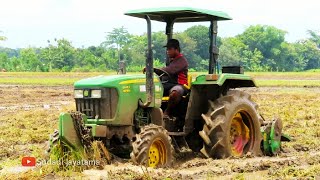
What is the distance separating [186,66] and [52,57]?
84.4m

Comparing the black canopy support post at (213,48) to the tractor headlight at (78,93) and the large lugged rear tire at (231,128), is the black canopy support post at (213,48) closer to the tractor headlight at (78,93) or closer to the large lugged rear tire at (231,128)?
the large lugged rear tire at (231,128)

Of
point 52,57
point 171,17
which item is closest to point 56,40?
point 52,57

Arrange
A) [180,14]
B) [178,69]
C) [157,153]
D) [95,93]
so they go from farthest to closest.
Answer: [180,14], [178,69], [95,93], [157,153]

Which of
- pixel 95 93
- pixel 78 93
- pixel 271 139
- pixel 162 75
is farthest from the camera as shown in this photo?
pixel 271 139

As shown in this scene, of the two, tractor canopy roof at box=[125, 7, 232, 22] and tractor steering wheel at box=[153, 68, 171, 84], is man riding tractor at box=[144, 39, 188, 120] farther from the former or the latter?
tractor canopy roof at box=[125, 7, 232, 22]

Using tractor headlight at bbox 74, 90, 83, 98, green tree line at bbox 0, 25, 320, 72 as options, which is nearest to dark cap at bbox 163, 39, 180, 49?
tractor headlight at bbox 74, 90, 83, 98

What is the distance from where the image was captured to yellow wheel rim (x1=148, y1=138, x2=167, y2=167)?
8547 mm

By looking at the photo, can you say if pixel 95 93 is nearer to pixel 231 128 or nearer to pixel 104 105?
pixel 104 105

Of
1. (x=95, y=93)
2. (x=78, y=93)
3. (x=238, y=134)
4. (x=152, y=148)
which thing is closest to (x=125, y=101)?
(x=95, y=93)

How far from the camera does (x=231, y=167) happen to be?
338 inches

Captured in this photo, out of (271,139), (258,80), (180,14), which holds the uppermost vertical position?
(180,14)

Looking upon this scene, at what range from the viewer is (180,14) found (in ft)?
33.4

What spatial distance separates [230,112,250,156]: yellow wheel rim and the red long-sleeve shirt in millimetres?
1160

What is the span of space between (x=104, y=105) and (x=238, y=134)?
8.95ft
